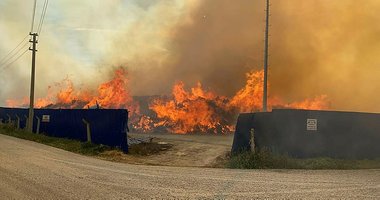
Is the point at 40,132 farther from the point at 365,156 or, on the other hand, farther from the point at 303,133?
the point at 365,156

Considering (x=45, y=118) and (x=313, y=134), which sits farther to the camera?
(x=45, y=118)

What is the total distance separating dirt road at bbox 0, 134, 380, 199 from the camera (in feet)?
28.1

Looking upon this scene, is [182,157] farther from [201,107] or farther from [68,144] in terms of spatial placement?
[201,107]

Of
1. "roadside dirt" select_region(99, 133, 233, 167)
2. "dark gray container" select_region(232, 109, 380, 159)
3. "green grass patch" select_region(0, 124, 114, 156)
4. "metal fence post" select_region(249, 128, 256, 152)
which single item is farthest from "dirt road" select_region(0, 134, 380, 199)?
"green grass patch" select_region(0, 124, 114, 156)

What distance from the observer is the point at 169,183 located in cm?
1004

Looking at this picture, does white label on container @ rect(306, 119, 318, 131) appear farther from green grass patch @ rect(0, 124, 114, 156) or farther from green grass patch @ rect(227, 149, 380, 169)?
green grass patch @ rect(0, 124, 114, 156)

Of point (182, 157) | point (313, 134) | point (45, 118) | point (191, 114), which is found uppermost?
point (191, 114)

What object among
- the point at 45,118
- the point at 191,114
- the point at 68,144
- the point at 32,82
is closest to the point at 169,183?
the point at 68,144

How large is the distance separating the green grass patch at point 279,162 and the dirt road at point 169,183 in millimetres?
1096

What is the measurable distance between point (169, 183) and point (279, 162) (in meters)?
5.96

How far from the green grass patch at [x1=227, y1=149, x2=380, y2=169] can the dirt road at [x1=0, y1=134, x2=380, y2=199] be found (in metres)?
1.10

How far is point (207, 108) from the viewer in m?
42.0

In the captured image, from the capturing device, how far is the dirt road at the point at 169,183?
856cm

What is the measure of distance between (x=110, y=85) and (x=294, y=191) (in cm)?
4372
